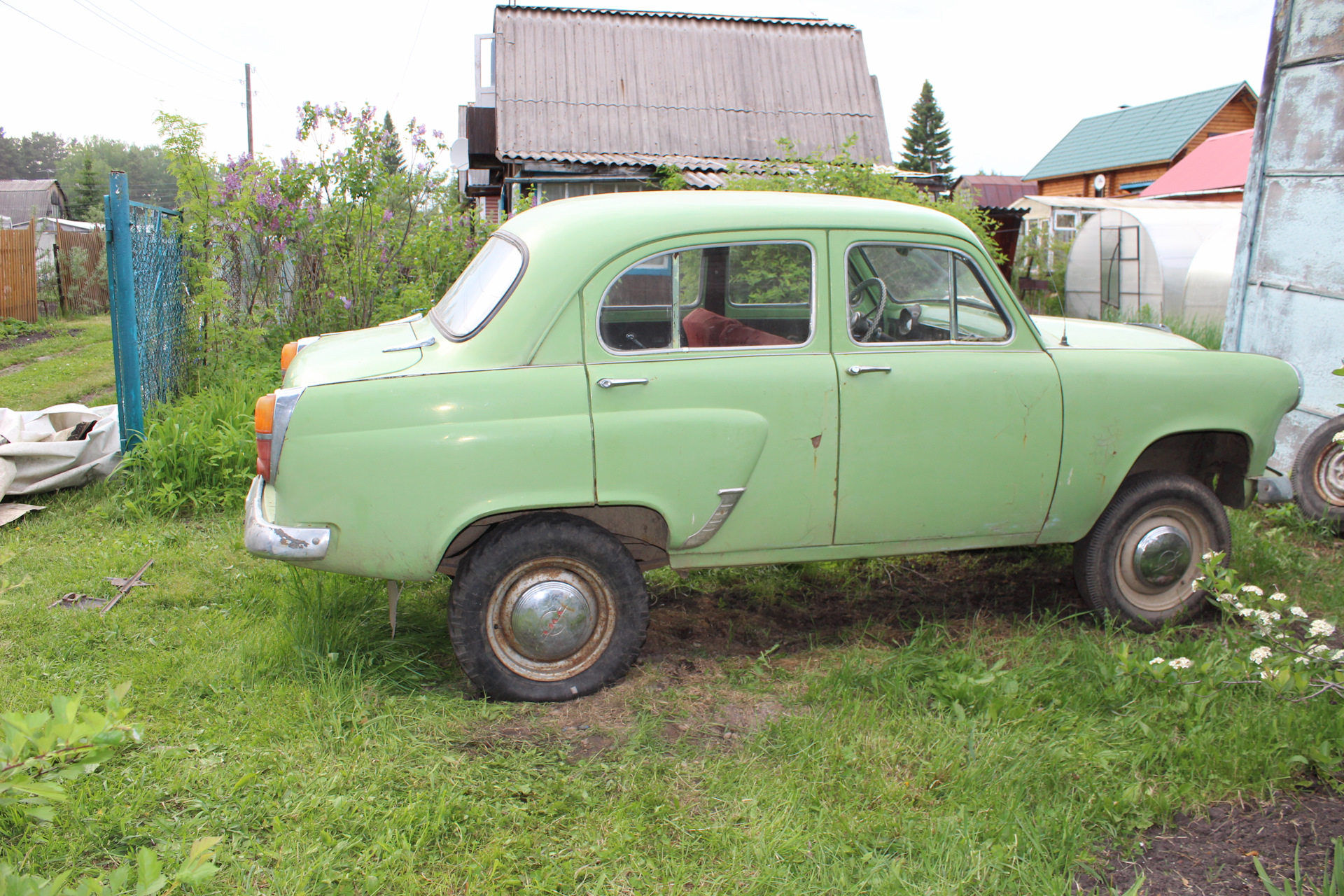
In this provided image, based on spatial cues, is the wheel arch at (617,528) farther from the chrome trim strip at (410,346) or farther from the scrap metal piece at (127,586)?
the scrap metal piece at (127,586)

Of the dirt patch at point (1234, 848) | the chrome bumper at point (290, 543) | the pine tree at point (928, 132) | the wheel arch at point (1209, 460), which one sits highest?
the pine tree at point (928, 132)

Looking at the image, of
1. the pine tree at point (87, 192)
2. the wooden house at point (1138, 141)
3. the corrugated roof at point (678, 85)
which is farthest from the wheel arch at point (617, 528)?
the pine tree at point (87, 192)

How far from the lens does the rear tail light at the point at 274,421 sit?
3236 millimetres

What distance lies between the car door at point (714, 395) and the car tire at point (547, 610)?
24 centimetres

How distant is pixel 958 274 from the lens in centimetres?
388

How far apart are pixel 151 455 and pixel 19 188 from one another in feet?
132

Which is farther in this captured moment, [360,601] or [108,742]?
[360,601]

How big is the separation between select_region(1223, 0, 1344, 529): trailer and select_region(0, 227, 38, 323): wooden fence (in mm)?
17928

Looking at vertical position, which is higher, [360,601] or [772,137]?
[772,137]

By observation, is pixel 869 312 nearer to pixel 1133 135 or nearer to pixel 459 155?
pixel 459 155

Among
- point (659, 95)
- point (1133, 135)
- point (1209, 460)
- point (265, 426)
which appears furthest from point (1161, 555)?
point (1133, 135)

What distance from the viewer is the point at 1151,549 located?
4.21m

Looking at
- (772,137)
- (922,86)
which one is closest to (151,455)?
(772,137)

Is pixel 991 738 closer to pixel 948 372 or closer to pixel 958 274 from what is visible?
pixel 948 372
